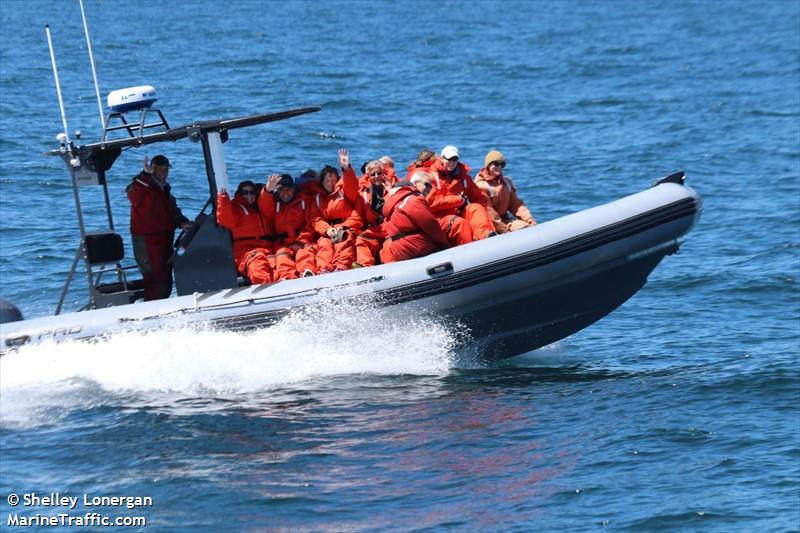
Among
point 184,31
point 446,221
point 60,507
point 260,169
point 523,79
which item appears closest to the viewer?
point 60,507

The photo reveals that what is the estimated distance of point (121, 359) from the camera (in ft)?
25.4

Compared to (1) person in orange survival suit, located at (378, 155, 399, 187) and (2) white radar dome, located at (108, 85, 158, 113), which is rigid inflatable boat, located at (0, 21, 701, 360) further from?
(1) person in orange survival suit, located at (378, 155, 399, 187)

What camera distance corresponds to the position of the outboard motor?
8.20 meters

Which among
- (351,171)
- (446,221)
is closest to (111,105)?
(351,171)

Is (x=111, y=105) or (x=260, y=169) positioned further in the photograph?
(x=260, y=169)

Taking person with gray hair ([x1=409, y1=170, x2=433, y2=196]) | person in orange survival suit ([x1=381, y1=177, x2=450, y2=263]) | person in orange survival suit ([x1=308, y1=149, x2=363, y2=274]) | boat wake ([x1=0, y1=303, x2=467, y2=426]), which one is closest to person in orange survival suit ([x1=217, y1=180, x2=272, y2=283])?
person in orange survival suit ([x1=308, y1=149, x2=363, y2=274])

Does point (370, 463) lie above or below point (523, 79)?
below

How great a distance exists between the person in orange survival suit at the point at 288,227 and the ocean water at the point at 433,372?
48cm

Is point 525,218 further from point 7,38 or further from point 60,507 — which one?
point 7,38

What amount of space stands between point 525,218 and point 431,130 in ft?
30.0

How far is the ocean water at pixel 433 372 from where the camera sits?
20.3 ft

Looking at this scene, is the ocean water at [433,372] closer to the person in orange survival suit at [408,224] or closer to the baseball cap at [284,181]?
the person in orange survival suit at [408,224]

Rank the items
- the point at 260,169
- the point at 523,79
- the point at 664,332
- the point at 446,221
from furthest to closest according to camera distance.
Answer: the point at 523,79 → the point at 260,169 → the point at 664,332 → the point at 446,221

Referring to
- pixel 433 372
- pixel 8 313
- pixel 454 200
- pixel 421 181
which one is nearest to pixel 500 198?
pixel 454 200
